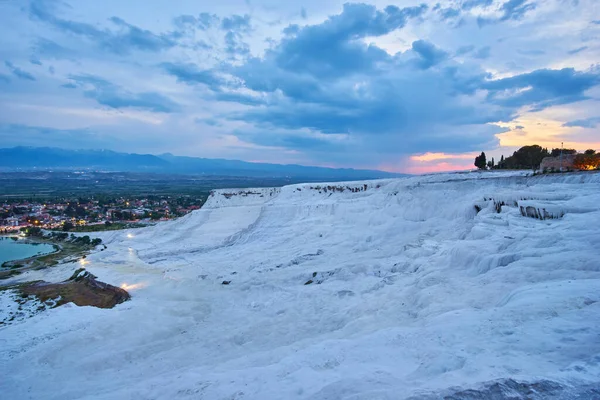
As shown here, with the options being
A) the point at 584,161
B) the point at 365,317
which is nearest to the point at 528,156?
the point at 584,161

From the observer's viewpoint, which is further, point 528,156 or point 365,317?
point 528,156

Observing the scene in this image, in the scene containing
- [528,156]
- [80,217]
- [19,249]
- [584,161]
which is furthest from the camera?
[80,217]

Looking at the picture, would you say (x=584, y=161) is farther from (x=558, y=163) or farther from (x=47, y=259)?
(x=47, y=259)

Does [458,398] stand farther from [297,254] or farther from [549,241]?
[297,254]

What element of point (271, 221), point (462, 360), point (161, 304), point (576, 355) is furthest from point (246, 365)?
point (271, 221)

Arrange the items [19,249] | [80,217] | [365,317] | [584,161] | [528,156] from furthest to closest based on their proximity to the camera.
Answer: [80,217] < [528,156] < [19,249] < [584,161] < [365,317]

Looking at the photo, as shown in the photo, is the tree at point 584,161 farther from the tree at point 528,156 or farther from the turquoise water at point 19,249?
the turquoise water at point 19,249

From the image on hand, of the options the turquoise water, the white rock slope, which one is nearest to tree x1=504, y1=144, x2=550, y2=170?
the white rock slope

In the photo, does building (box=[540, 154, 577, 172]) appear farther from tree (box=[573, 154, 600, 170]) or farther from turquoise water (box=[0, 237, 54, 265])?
turquoise water (box=[0, 237, 54, 265])
